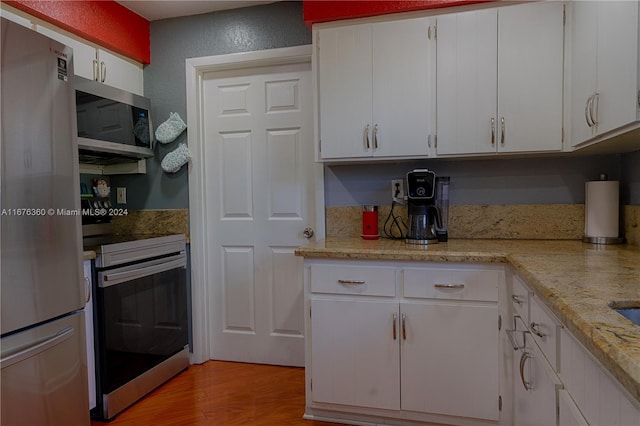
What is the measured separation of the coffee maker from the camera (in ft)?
6.47

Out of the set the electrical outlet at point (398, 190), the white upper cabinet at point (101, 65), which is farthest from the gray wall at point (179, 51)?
the electrical outlet at point (398, 190)

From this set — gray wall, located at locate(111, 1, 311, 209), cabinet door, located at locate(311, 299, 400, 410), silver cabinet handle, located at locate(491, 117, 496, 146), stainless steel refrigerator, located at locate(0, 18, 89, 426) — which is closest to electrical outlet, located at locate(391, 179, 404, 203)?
silver cabinet handle, located at locate(491, 117, 496, 146)

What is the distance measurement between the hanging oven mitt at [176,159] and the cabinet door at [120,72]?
1.66ft

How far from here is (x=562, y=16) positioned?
1831 mm

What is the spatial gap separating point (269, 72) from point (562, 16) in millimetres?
1681

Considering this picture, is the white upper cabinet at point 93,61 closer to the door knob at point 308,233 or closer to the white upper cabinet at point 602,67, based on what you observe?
the door knob at point 308,233

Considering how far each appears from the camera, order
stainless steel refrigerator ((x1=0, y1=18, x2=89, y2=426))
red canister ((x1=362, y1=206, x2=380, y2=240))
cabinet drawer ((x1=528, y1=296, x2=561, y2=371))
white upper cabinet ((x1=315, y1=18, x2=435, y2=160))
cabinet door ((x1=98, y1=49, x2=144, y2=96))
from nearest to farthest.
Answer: cabinet drawer ((x1=528, y1=296, x2=561, y2=371)) → stainless steel refrigerator ((x1=0, y1=18, x2=89, y2=426)) → white upper cabinet ((x1=315, y1=18, x2=435, y2=160)) → red canister ((x1=362, y1=206, x2=380, y2=240)) → cabinet door ((x1=98, y1=49, x2=144, y2=96))

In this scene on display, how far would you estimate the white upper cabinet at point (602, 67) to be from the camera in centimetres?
118

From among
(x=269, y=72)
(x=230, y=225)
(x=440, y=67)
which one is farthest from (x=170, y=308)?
(x=440, y=67)

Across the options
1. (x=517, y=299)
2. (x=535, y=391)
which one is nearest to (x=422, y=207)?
(x=517, y=299)

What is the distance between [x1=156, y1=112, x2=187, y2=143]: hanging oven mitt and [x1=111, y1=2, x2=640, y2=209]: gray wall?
0.16 ft

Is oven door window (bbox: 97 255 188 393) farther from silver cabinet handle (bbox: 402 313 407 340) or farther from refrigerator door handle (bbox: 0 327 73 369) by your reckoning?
silver cabinet handle (bbox: 402 313 407 340)

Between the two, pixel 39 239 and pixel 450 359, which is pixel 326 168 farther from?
pixel 39 239

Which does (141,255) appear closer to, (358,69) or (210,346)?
(210,346)
